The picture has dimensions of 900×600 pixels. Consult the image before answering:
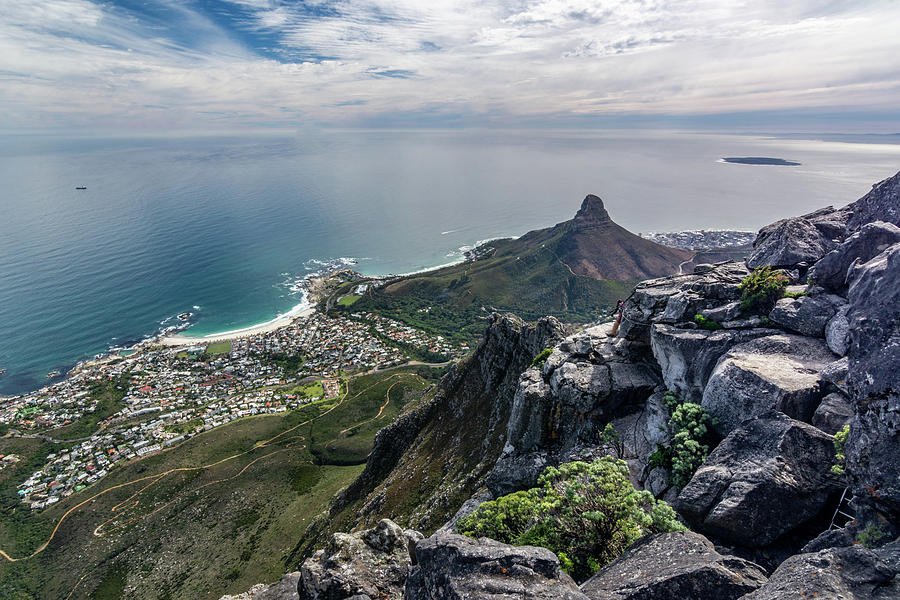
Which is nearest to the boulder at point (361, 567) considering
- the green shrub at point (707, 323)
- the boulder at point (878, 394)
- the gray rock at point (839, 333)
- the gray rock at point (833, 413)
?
the boulder at point (878, 394)

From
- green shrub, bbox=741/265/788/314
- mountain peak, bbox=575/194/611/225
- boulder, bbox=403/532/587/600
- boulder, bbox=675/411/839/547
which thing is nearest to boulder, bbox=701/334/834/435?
boulder, bbox=675/411/839/547

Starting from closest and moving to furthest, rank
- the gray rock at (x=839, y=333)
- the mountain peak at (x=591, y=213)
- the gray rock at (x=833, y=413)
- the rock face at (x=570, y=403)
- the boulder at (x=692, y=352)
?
the gray rock at (x=833, y=413)
the gray rock at (x=839, y=333)
the boulder at (x=692, y=352)
the rock face at (x=570, y=403)
the mountain peak at (x=591, y=213)

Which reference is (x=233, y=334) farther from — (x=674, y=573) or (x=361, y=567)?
(x=674, y=573)

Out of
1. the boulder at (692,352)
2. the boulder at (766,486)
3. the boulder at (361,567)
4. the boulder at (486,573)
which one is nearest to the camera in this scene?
the boulder at (486,573)

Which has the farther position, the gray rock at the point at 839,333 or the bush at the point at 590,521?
the gray rock at the point at 839,333

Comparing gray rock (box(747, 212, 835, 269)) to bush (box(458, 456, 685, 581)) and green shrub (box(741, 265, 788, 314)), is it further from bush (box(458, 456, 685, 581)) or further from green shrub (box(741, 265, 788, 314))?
bush (box(458, 456, 685, 581))

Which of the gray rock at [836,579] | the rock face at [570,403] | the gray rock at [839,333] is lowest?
the rock face at [570,403]

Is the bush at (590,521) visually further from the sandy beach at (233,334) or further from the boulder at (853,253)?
the sandy beach at (233,334)

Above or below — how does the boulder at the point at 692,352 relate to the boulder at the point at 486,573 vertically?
Answer: above

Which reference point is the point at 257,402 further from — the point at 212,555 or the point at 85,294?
the point at 85,294
